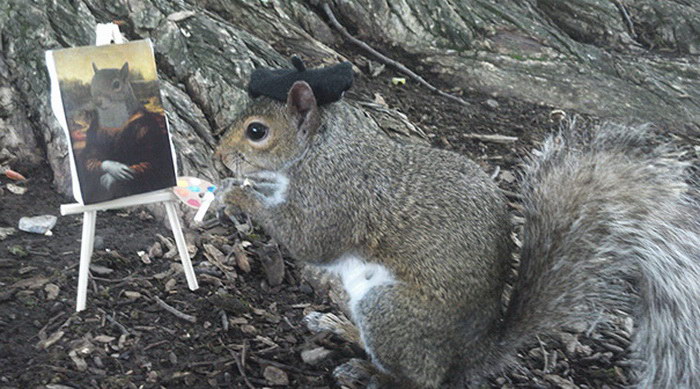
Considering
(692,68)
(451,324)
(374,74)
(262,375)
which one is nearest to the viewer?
(451,324)

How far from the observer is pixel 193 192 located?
2342 mm

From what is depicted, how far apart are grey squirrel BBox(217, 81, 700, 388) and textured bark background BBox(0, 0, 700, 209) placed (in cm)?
79

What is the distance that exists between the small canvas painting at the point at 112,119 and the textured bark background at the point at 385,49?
0.70m

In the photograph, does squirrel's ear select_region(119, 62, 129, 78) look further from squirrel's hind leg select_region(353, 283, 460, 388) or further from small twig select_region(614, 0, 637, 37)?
small twig select_region(614, 0, 637, 37)

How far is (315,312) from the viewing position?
2.67m

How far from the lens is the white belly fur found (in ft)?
7.17

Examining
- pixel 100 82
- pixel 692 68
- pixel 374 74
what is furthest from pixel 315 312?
pixel 692 68

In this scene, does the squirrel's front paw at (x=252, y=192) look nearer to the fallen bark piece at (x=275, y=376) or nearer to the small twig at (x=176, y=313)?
the small twig at (x=176, y=313)

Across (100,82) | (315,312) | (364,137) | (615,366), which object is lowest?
(615,366)

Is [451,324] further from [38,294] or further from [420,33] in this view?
[420,33]

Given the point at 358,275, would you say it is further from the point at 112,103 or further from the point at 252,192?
the point at 112,103

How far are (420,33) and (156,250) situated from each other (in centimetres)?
229

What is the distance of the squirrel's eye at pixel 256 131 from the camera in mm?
2301

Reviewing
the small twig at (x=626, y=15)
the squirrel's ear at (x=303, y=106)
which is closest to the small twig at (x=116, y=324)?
the squirrel's ear at (x=303, y=106)
